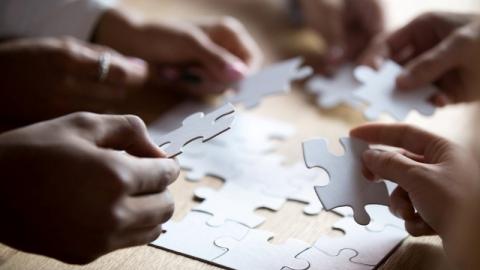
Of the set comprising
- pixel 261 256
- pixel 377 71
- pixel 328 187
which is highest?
pixel 377 71

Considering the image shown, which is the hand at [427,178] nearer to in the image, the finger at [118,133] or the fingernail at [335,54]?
the finger at [118,133]

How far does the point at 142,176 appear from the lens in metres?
0.70

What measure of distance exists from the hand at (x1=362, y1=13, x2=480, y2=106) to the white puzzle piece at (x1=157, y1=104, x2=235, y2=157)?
0.48 m

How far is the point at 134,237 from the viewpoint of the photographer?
72cm

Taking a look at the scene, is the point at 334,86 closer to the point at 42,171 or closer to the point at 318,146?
the point at 318,146

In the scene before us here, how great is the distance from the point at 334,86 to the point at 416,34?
205 mm

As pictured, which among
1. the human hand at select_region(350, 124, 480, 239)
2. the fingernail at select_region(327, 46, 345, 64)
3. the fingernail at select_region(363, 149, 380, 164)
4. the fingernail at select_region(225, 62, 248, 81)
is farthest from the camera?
the fingernail at select_region(327, 46, 345, 64)

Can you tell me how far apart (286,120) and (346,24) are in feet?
1.28

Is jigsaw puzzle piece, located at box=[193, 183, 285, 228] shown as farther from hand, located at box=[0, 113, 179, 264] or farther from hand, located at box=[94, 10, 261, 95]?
hand, located at box=[94, 10, 261, 95]

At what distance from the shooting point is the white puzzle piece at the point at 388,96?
116 centimetres

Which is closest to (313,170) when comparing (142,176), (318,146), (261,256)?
(318,146)

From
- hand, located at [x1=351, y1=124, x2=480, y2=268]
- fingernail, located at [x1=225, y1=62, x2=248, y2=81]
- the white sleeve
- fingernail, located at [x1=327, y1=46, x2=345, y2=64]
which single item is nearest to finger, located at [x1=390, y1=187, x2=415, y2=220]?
hand, located at [x1=351, y1=124, x2=480, y2=268]

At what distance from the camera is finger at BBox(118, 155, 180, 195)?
69cm

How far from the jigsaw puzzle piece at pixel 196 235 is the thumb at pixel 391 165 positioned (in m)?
0.20
